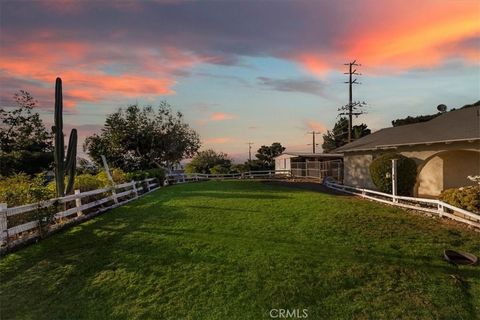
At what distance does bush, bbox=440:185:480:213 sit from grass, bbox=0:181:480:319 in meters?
1.79

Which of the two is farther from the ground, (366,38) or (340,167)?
(366,38)

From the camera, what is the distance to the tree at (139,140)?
47.4m

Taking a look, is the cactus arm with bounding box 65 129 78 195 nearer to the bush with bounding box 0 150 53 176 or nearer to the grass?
the grass

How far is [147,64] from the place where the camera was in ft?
51.0

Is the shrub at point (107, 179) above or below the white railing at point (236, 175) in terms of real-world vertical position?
above

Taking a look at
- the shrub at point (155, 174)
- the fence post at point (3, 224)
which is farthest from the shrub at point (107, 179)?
the fence post at point (3, 224)

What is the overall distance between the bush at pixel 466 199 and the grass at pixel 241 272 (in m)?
1.79

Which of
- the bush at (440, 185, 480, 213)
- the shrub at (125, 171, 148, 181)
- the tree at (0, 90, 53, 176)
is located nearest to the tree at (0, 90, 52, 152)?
the tree at (0, 90, 53, 176)

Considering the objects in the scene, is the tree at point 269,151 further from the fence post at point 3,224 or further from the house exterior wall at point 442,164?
the fence post at point 3,224

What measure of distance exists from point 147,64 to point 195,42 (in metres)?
2.50

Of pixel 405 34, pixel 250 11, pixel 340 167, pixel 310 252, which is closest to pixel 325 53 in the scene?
pixel 405 34

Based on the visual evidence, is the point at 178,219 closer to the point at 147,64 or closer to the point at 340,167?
the point at 147,64

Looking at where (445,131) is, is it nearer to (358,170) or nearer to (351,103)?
(358,170)

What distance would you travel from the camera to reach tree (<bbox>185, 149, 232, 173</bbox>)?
5369 centimetres
